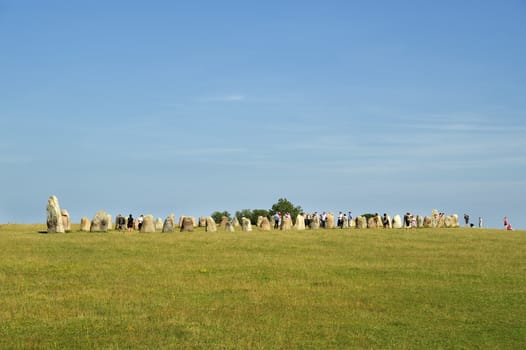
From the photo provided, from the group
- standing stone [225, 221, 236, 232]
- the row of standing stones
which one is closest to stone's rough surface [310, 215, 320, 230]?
the row of standing stones

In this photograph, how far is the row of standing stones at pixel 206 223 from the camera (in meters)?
49.2

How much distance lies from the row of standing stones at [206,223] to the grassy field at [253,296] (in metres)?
9.13

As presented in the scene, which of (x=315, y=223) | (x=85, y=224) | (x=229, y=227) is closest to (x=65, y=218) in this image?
(x=85, y=224)

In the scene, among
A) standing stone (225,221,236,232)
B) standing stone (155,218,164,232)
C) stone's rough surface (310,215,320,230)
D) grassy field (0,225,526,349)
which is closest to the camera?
grassy field (0,225,526,349)

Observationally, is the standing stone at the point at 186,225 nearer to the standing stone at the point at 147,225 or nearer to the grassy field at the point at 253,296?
the standing stone at the point at 147,225

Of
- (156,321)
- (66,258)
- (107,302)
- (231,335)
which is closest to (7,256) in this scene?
(66,258)

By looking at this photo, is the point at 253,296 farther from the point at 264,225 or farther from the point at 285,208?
the point at 285,208

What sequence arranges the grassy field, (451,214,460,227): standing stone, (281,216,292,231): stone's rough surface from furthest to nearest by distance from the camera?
(451,214,460,227): standing stone
(281,216,292,231): stone's rough surface
the grassy field

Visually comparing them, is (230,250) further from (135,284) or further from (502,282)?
(502,282)

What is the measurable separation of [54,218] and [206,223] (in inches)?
547

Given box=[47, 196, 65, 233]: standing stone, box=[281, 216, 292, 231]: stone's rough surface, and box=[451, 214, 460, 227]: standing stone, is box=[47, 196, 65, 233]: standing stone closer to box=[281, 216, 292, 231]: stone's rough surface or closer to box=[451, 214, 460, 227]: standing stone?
box=[281, 216, 292, 231]: stone's rough surface

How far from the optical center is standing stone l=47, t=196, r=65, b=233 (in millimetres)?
48562

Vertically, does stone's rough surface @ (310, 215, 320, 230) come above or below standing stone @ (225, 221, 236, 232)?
above

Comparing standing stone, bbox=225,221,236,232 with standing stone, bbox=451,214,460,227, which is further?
standing stone, bbox=451,214,460,227
